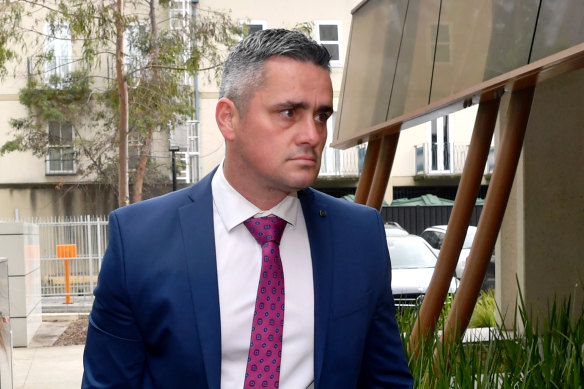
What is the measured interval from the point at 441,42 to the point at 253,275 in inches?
229

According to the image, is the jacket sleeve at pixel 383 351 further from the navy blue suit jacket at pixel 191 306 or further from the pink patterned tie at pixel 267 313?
the pink patterned tie at pixel 267 313

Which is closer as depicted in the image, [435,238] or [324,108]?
[324,108]

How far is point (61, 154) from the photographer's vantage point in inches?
1220

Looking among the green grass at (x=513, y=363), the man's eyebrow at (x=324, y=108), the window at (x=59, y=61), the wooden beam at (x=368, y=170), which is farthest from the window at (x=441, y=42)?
the window at (x=59, y=61)

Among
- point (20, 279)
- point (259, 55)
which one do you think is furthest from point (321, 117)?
Answer: point (20, 279)

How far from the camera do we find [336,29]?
31641 mm

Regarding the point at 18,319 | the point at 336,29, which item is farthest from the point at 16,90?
the point at 18,319

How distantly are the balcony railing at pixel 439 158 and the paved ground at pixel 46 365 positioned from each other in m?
19.7

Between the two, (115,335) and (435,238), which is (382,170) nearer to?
(115,335)

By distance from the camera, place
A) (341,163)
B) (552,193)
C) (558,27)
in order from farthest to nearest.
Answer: (341,163) → (552,193) → (558,27)

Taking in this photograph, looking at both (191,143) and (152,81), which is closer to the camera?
(152,81)

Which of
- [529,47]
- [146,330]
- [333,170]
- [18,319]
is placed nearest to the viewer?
[146,330]

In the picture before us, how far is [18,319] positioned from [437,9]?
8.60 meters

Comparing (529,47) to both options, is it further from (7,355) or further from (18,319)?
(18,319)
